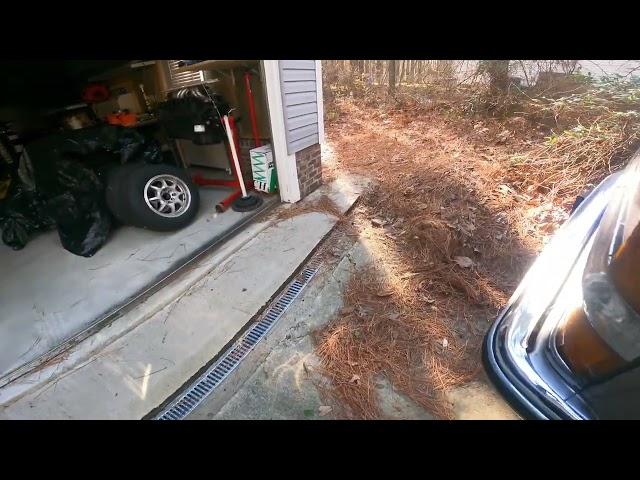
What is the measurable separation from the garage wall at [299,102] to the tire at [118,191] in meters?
1.63

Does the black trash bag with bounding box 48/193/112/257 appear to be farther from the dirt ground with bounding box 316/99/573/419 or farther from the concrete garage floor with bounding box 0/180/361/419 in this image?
the dirt ground with bounding box 316/99/573/419

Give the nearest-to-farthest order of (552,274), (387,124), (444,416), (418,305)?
(552,274) → (444,416) → (418,305) → (387,124)

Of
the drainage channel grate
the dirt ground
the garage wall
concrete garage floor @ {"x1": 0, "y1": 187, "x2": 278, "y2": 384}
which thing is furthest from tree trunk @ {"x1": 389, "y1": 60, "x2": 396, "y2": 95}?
the drainage channel grate

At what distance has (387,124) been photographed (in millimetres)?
6414

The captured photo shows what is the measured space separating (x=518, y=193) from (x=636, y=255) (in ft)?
9.98

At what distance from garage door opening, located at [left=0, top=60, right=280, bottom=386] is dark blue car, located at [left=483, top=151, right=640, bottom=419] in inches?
101

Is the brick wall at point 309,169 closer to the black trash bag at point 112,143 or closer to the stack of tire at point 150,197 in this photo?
the stack of tire at point 150,197

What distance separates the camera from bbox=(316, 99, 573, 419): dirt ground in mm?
1905

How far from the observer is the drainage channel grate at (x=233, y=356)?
5.81 ft

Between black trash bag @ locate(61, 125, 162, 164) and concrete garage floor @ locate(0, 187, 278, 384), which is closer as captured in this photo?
concrete garage floor @ locate(0, 187, 278, 384)

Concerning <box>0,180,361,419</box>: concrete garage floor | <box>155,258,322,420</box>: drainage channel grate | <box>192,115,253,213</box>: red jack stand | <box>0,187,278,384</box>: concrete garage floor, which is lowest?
<box>155,258,322,420</box>: drainage channel grate

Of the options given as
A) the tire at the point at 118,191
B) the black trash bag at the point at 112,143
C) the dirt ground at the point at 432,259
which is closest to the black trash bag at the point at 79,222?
the tire at the point at 118,191
